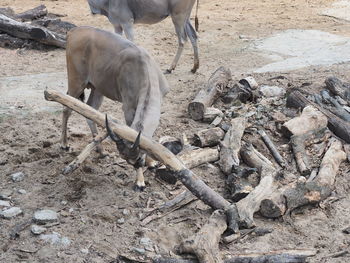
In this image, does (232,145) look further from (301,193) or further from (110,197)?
(110,197)

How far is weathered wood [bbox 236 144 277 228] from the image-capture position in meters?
5.26

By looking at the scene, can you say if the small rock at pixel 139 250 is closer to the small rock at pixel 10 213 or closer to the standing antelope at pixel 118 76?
the standing antelope at pixel 118 76

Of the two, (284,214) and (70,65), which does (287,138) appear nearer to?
(284,214)

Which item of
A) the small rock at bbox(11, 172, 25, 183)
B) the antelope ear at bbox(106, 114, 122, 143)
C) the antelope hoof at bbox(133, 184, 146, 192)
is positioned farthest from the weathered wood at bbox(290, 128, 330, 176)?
the small rock at bbox(11, 172, 25, 183)

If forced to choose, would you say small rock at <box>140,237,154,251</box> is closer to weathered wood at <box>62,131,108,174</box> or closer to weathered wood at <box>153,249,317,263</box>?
weathered wood at <box>153,249,317,263</box>

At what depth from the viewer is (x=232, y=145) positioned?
653 centimetres

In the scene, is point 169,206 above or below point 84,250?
below

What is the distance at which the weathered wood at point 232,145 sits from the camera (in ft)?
20.5

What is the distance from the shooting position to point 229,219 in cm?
516

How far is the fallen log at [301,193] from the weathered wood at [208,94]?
6.27ft

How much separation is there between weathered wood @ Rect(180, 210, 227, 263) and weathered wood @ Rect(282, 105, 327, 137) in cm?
212

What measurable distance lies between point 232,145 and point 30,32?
5.67 m

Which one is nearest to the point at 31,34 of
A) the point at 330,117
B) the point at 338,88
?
the point at 338,88

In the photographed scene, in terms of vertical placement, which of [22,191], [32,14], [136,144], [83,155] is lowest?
[32,14]
